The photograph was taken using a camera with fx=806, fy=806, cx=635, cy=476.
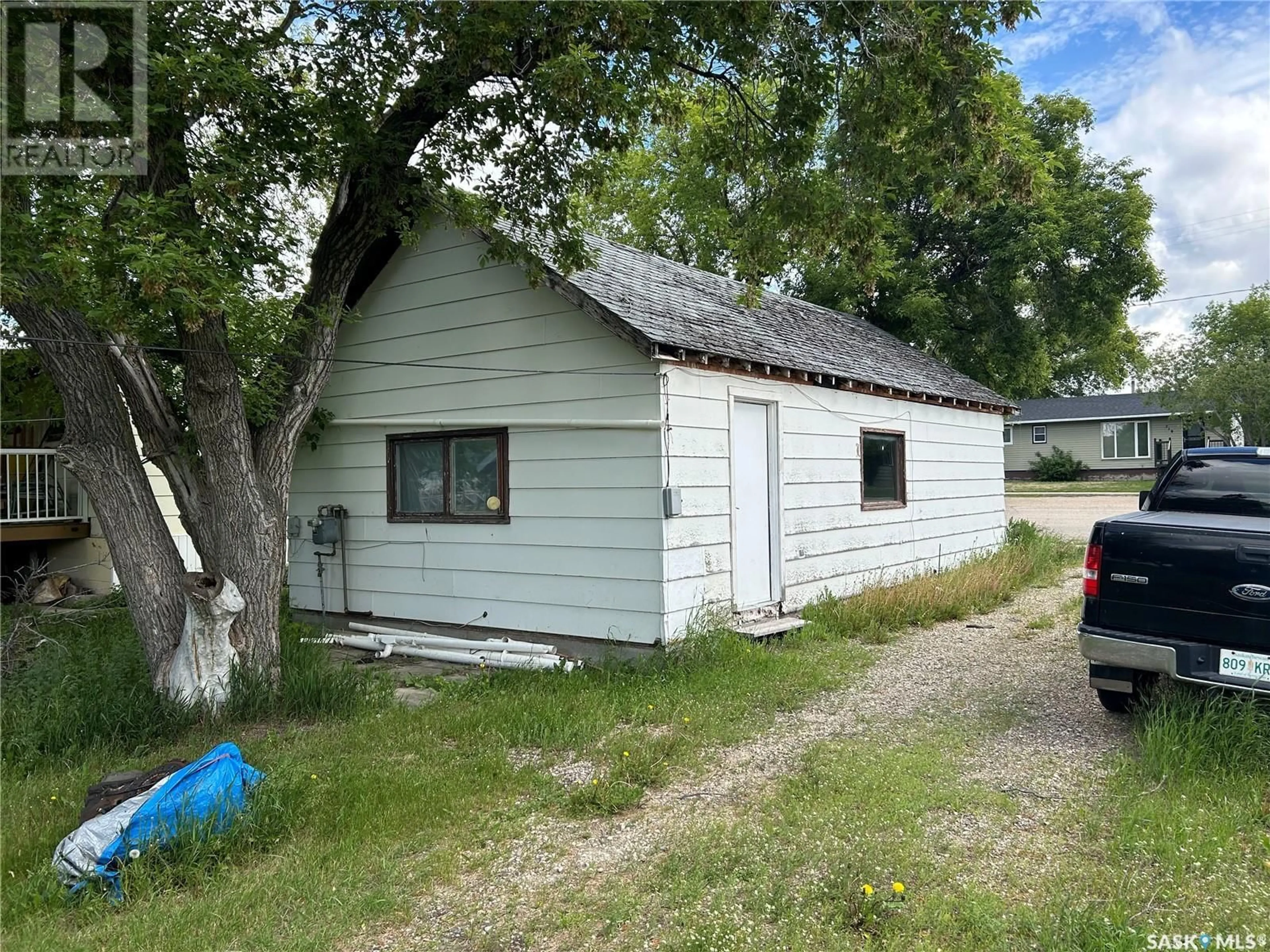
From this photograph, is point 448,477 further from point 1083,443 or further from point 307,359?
point 1083,443

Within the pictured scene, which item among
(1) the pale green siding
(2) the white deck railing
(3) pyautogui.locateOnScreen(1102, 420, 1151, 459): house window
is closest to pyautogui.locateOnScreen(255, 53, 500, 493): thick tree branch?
(2) the white deck railing

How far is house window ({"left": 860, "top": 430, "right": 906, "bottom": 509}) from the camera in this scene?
10.7m

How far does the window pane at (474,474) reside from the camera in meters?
8.73

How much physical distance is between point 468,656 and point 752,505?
333cm

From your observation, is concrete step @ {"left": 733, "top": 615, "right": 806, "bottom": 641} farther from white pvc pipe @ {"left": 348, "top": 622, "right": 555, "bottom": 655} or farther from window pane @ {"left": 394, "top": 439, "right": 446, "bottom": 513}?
window pane @ {"left": 394, "top": 439, "right": 446, "bottom": 513}

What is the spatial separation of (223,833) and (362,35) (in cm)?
604

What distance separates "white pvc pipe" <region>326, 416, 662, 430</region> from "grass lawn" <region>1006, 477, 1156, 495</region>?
2879 cm

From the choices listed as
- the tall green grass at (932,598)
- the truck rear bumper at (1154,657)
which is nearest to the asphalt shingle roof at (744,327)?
the tall green grass at (932,598)

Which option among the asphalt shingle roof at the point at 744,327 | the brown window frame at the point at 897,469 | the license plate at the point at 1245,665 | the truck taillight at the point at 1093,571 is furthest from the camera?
the brown window frame at the point at 897,469

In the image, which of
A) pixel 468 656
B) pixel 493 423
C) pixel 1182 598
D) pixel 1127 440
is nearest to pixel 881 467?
pixel 493 423

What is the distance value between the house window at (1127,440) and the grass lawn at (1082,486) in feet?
4.99

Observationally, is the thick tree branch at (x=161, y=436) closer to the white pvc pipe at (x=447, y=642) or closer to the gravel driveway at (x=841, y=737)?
the white pvc pipe at (x=447, y=642)

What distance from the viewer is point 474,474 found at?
8.91 metres

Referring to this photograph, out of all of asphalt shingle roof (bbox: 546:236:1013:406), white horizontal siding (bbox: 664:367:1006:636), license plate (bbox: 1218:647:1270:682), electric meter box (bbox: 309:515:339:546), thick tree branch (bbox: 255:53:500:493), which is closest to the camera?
license plate (bbox: 1218:647:1270:682)
